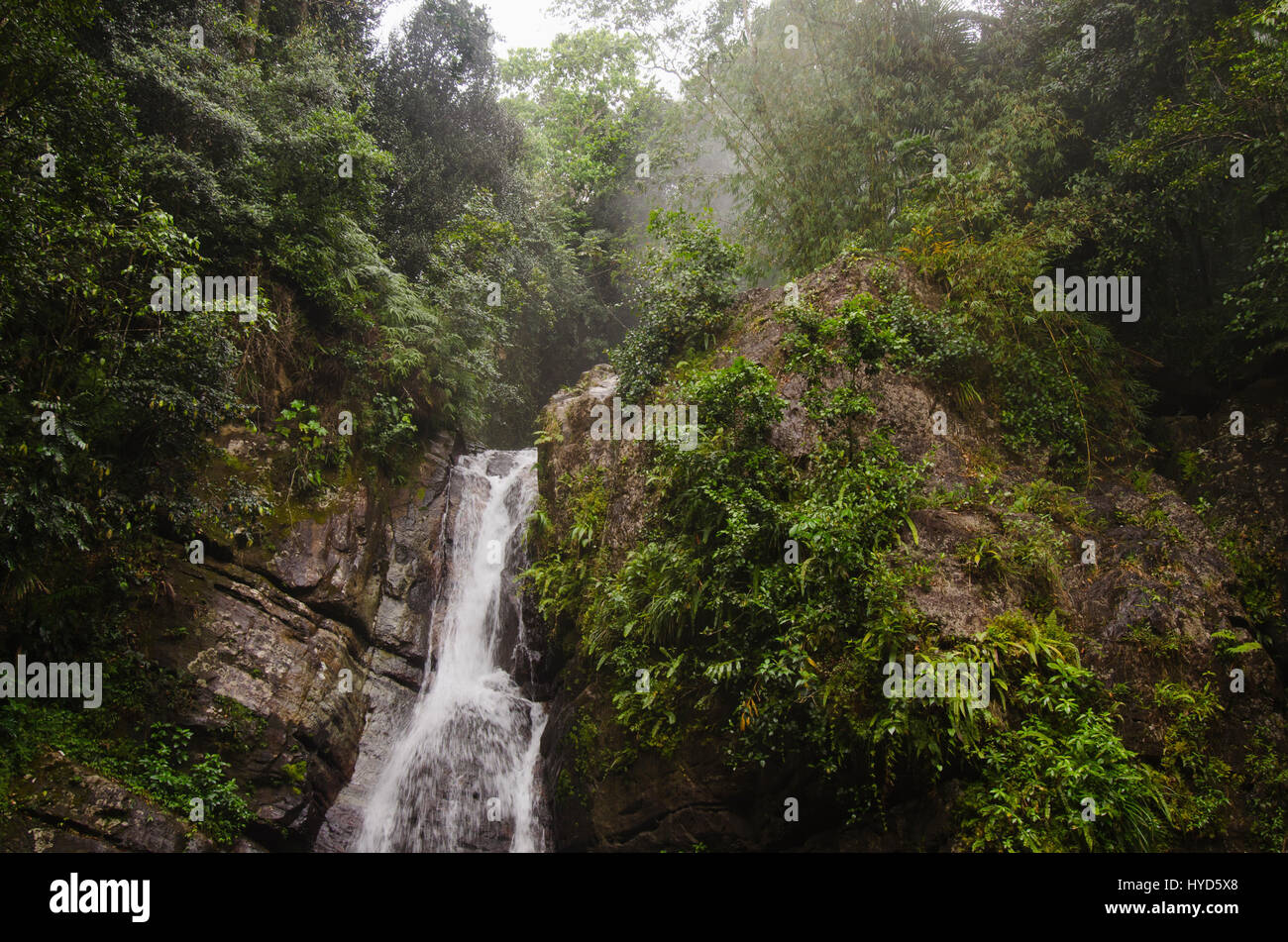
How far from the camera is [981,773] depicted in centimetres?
532

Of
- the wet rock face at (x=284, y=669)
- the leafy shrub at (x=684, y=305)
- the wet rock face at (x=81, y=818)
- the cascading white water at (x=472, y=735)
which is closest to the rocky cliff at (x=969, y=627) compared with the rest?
the cascading white water at (x=472, y=735)

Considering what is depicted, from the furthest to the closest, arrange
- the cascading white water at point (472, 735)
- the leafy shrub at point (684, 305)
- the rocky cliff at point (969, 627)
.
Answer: the leafy shrub at point (684, 305) → the cascading white water at point (472, 735) → the rocky cliff at point (969, 627)

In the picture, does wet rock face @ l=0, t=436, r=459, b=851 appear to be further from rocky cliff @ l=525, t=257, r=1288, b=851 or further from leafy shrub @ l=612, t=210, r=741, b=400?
leafy shrub @ l=612, t=210, r=741, b=400

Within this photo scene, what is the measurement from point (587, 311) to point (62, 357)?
18.0 meters

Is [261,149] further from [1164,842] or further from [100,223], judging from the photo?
[1164,842]

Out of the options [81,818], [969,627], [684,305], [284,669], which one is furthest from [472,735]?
[684,305]

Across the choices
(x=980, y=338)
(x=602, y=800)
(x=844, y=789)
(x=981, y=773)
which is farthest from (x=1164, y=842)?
(x=980, y=338)

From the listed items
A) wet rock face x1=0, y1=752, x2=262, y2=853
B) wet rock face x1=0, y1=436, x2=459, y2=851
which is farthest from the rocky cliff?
wet rock face x1=0, y1=752, x2=262, y2=853

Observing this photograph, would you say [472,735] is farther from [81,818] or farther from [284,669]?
[81,818]

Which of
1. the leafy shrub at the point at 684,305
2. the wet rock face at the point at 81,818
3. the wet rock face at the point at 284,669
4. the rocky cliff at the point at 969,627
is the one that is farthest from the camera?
the leafy shrub at the point at 684,305

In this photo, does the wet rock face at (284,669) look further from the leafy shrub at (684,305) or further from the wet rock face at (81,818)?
the leafy shrub at (684,305)

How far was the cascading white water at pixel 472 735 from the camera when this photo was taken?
9.37 meters

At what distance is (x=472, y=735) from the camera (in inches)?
412

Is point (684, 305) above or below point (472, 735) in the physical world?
above
